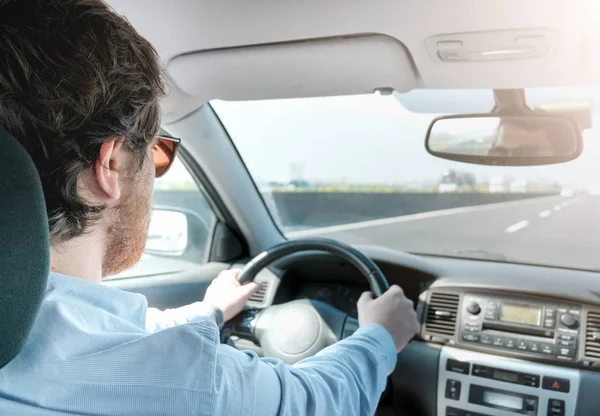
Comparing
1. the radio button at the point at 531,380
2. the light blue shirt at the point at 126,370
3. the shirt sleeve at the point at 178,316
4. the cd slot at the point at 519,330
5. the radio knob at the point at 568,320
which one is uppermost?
the light blue shirt at the point at 126,370

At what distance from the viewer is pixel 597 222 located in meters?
4.39

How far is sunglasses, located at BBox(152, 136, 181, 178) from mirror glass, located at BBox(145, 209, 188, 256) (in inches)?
71.8

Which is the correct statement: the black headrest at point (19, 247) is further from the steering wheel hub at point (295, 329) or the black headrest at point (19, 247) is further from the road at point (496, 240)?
the road at point (496, 240)

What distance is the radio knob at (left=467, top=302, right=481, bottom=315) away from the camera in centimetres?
288

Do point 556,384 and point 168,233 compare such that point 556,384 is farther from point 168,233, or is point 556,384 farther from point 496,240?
point 168,233

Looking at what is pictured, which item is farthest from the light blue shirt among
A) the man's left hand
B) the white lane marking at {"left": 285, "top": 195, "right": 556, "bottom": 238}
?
the white lane marking at {"left": 285, "top": 195, "right": 556, "bottom": 238}

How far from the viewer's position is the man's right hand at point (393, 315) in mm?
1985

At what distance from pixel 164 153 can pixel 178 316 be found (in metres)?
0.67

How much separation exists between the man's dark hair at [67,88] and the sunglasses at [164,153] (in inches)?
20.9

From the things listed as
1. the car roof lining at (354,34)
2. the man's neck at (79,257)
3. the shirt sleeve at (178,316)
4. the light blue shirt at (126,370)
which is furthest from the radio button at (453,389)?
the man's neck at (79,257)

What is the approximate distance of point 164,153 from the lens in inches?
75.7

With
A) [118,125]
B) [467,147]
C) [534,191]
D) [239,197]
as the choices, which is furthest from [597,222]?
[118,125]

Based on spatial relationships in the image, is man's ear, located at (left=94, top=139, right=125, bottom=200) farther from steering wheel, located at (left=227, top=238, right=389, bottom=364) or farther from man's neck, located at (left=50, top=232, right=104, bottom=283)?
steering wheel, located at (left=227, top=238, right=389, bottom=364)

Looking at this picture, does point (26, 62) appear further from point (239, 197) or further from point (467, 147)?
point (239, 197)
